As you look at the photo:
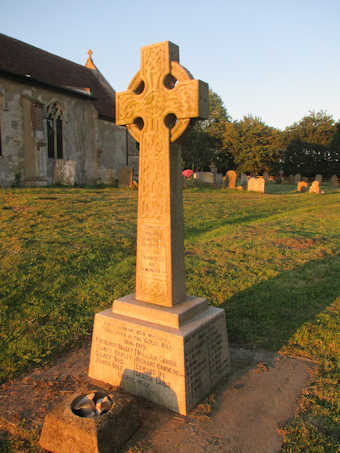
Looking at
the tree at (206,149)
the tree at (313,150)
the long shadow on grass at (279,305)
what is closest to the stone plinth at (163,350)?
the long shadow on grass at (279,305)

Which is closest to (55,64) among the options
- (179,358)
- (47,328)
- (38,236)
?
(38,236)

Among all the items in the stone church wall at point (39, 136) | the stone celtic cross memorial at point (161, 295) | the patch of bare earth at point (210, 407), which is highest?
the stone church wall at point (39, 136)

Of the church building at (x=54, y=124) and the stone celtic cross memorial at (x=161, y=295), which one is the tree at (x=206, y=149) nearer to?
the church building at (x=54, y=124)

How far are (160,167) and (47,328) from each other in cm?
245

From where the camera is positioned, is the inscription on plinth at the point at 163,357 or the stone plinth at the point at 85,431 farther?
the inscription on plinth at the point at 163,357

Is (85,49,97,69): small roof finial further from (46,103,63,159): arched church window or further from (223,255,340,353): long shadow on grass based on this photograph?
(223,255,340,353): long shadow on grass

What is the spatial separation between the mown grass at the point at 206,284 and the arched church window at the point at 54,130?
12.8m

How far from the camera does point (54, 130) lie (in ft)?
70.9

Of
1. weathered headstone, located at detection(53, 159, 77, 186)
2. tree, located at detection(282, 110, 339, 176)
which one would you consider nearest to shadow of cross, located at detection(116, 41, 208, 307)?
weathered headstone, located at detection(53, 159, 77, 186)

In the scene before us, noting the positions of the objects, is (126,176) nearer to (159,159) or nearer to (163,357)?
(159,159)

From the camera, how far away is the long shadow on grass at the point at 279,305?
4.02 meters

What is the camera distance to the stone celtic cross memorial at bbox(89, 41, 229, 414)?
9.05 ft

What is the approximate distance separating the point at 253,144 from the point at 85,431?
37.5 m

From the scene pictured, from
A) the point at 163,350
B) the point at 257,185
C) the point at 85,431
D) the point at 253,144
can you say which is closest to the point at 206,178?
the point at 257,185
